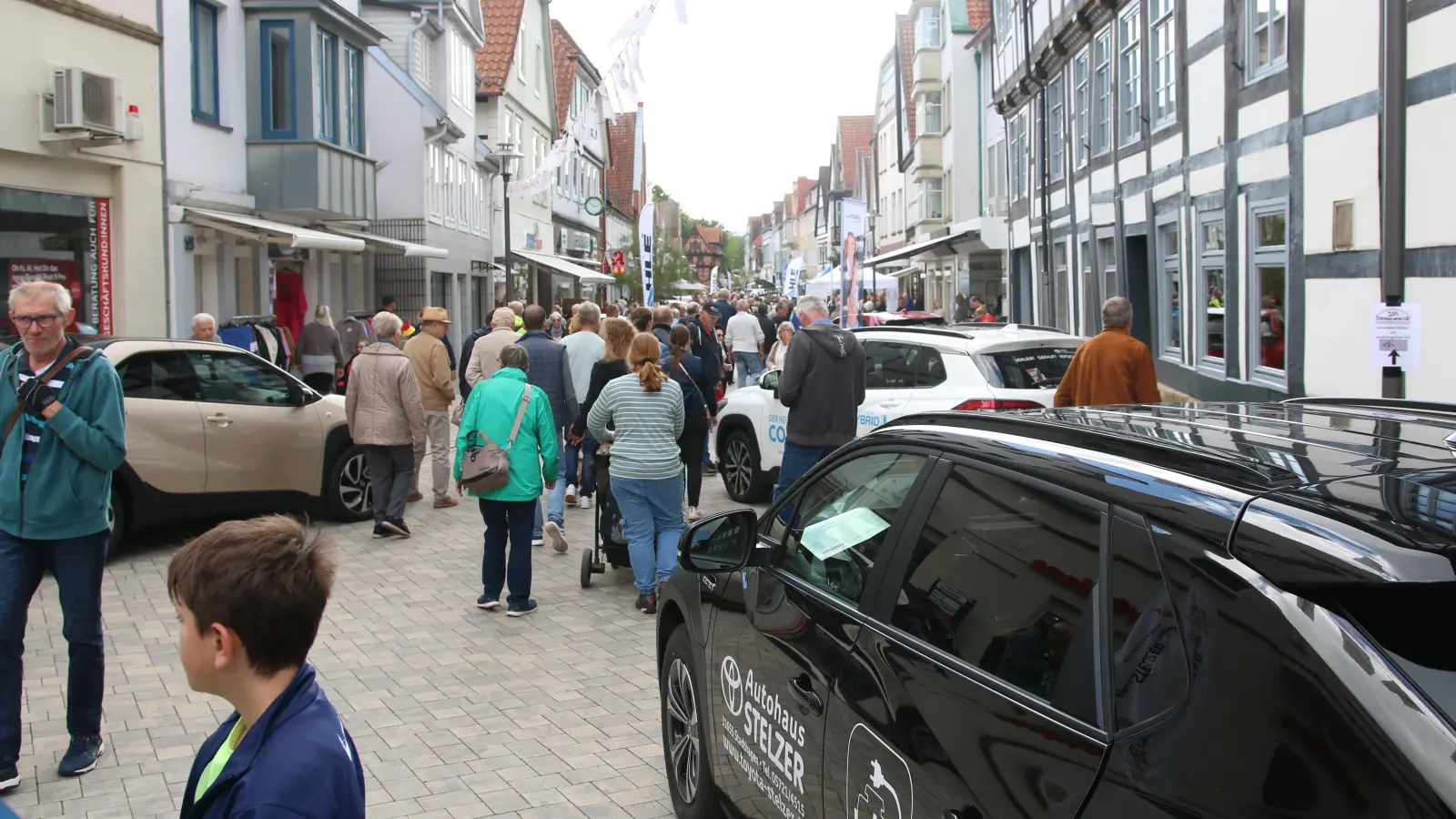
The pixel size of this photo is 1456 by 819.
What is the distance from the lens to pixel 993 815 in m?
2.49

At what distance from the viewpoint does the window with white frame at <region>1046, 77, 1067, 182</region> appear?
24.5 metres

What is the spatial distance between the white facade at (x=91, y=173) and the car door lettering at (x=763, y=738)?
485 inches

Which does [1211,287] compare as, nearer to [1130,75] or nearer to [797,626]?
[1130,75]

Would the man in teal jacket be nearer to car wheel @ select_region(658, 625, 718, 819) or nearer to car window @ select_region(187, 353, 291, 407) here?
car wheel @ select_region(658, 625, 718, 819)

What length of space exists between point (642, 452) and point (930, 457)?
4625 mm

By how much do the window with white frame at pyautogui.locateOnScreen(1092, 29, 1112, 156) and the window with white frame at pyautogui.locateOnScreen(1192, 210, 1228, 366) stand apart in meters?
5.46

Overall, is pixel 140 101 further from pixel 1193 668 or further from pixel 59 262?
pixel 1193 668

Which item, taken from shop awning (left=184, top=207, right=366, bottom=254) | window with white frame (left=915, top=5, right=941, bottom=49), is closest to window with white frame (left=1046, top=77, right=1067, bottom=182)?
shop awning (left=184, top=207, right=366, bottom=254)

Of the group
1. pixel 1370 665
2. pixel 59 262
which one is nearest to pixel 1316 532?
pixel 1370 665

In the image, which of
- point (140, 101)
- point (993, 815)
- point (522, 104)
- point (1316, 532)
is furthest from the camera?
point (522, 104)

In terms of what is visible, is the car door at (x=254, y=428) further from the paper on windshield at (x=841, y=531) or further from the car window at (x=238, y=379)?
the paper on windshield at (x=841, y=531)

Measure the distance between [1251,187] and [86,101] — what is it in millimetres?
12367

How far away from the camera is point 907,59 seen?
51125 millimetres

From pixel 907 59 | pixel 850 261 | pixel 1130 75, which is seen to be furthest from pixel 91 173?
pixel 907 59
